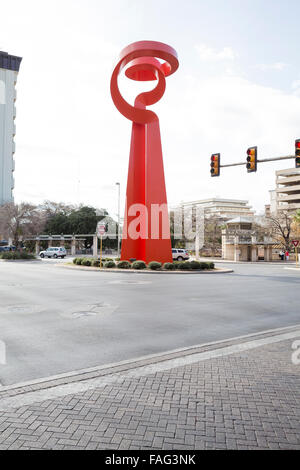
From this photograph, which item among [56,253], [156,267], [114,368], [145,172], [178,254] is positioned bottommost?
[114,368]

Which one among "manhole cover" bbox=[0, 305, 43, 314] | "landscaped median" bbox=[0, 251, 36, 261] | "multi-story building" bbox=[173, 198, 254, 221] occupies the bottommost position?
"manhole cover" bbox=[0, 305, 43, 314]

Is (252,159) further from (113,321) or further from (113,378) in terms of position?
(113,378)

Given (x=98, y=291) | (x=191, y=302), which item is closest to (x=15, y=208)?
(x=98, y=291)

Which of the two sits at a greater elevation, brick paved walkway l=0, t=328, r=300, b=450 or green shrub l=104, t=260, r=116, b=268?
green shrub l=104, t=260, r=116, b=268

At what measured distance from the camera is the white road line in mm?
4191

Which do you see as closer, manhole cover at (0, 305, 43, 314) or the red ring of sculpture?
manhole cover at (0, 305, 43, 314)

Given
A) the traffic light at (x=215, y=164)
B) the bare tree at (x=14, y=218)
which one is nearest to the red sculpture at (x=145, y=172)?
the traffic light at (x=215, y=164)

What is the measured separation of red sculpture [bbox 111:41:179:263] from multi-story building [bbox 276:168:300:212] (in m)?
64.6

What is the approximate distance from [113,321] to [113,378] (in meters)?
3.57

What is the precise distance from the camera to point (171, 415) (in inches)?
151

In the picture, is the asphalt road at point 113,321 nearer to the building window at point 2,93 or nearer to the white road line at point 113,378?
the white road line at point 113,378

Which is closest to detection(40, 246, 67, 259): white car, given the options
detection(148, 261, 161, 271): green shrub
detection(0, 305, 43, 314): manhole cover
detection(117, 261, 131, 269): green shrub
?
detection(117, 261, 131, 269): green shrub

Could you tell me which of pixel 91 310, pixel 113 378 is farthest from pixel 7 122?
pixel 113 378

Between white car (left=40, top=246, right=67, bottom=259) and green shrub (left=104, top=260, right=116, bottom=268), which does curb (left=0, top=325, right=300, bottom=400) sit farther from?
white car (left=40, top=246, right=67, bottom=259)
